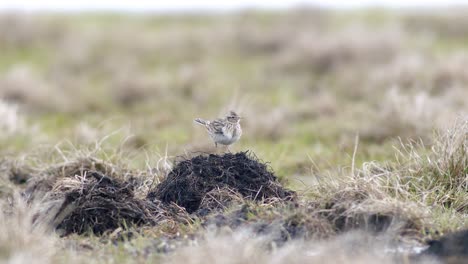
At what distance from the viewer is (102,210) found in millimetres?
7480

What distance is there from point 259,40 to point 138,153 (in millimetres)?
12106

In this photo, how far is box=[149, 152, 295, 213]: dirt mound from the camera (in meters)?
7.64

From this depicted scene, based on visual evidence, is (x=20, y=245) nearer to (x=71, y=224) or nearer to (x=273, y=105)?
(x=71, y=224)

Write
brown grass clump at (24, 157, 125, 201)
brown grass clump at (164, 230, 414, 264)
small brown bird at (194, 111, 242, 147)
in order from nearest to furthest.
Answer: brown grass clump at (164, 230, 414, 264), small brown bird at (194, 111, 242, 147), brown grass clump at (24, 157, 125, 201)

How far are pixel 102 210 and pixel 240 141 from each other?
17.2ft

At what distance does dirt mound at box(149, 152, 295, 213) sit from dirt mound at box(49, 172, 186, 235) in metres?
0.23

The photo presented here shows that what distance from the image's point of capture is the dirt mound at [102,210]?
734 centimetres

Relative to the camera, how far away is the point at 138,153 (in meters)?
10.2

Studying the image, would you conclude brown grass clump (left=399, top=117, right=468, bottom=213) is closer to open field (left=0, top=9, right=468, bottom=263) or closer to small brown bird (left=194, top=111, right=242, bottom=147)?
open field (left=0, top=9, right=468, bottom=263)

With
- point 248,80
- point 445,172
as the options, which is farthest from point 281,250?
point 248,80

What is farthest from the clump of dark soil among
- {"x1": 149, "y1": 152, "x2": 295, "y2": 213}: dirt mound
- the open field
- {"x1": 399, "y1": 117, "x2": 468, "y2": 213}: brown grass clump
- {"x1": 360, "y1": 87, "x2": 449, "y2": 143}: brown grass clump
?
{"x1": 360, "y1": 87, "x2": 449, "y2": 143}: brown grass clump

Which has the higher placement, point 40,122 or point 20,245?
point 20,245

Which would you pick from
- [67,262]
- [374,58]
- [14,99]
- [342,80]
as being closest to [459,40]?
[374,58]

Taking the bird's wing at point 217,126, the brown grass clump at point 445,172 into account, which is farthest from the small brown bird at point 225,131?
the brown grass clump at point 445,172
